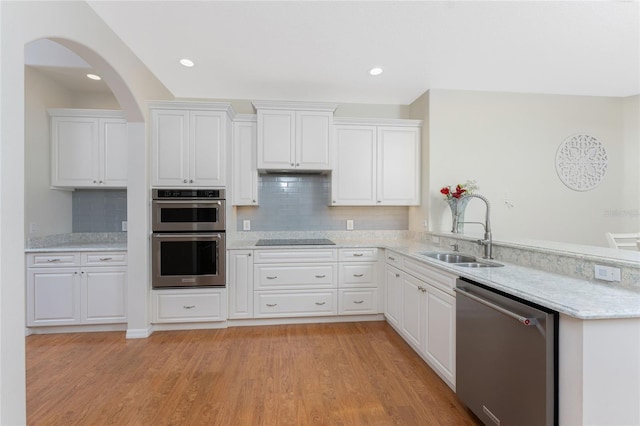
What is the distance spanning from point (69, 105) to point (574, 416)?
16.7 feet

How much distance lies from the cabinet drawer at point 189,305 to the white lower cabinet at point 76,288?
36cm

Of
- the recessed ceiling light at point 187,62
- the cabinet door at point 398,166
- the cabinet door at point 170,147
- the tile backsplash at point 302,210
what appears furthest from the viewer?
the tile backsplash at point 302,210

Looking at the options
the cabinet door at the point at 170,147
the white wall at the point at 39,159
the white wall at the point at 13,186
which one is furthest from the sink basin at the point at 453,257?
the white wall at the point at 39,159

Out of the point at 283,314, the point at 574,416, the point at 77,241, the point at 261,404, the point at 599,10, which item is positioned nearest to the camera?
the point at 574,416

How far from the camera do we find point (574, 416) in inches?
47.2

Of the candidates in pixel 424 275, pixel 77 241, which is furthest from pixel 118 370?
pixel 424 275

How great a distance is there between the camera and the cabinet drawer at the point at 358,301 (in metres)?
3.28

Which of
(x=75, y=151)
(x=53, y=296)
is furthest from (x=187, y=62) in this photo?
(x=53, y=296)

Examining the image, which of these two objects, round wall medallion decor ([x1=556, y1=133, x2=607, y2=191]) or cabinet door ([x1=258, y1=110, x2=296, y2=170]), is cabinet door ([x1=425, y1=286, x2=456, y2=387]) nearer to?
cabinet door ([x1=258, y1=110, x2=296, y2=170])

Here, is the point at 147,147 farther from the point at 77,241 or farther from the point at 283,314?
the point at 283,314

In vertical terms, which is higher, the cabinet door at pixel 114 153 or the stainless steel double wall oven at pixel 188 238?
the cabinet door at pixel 114 153

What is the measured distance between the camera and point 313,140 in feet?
11.2

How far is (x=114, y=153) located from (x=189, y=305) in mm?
1882

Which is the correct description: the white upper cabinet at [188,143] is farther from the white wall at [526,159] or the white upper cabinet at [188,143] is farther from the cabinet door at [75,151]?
the white wall at [526,159]
